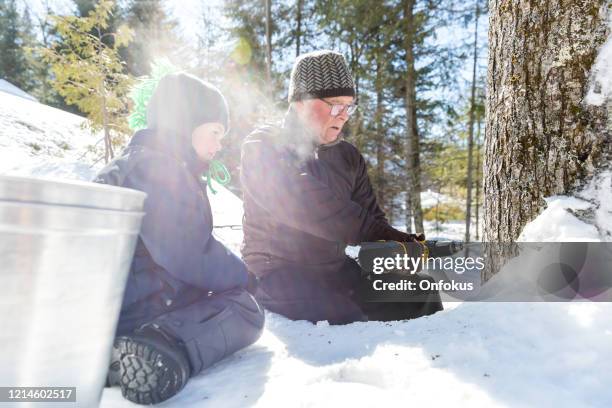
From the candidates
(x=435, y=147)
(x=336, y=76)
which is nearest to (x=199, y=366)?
(x=336, y=76)

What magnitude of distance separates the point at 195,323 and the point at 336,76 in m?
1.65

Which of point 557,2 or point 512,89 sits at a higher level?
point 557,2

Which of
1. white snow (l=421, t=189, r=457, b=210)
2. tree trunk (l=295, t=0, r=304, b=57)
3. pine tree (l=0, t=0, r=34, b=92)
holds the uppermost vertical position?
pine tree (l=0, t=0, r=34, b=92)

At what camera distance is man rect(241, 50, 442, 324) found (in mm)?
2156

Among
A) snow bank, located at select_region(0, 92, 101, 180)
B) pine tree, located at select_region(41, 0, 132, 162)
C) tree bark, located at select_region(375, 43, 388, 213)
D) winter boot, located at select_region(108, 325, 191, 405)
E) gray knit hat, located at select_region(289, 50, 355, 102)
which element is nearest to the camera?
winter boot, located at select_region(108, 325, 191, 405)

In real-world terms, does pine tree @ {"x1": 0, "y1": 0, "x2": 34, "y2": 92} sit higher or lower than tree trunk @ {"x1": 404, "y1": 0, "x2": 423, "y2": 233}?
higher

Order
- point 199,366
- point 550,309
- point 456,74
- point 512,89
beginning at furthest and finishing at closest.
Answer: point 456,74 < point 512,89 < point 199,366 < point 550,309

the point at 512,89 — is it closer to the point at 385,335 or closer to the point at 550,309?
the point at 550,309

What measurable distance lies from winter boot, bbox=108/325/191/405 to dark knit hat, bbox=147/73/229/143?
946 millimetres

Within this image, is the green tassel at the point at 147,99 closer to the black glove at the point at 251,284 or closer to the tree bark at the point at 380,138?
the black glove at the point at 251,284

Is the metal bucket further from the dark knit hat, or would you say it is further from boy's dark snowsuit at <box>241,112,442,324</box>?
boy's dark snowsuit at <box>241,112,442,324</box>

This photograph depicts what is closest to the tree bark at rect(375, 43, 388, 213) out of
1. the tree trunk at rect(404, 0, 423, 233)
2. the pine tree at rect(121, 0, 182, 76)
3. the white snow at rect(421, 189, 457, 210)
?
the tree trunk at rect(404, 0, 423, 233)

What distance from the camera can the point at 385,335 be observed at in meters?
1.77

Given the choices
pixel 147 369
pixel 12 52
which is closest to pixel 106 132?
pixel 147 369
